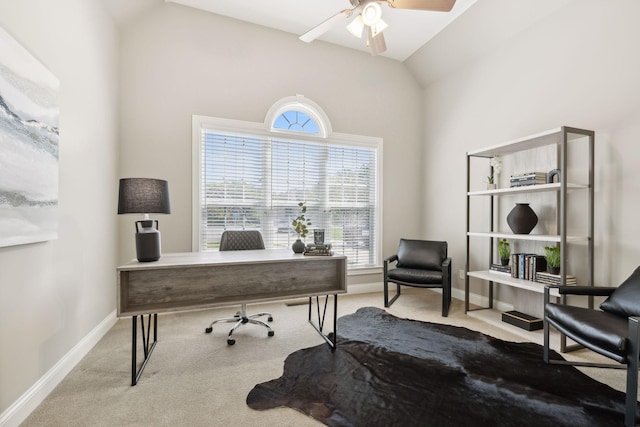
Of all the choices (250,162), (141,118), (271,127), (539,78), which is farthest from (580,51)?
(141,118)

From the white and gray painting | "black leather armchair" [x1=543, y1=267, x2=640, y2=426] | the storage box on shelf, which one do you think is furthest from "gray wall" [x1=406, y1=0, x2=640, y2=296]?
the white and gray painting

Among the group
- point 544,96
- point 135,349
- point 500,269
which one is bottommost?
point 135,349

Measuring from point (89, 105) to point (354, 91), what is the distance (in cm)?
319

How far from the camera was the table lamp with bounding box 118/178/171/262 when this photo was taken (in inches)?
80.4

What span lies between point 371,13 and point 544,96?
85.6 inches

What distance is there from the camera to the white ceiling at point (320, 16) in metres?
3.46

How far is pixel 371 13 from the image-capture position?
2250 millimetres

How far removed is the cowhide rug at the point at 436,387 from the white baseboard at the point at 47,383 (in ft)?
4.02

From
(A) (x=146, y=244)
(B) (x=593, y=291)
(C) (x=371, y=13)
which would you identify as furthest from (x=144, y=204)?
(B) (x=593, y=291)

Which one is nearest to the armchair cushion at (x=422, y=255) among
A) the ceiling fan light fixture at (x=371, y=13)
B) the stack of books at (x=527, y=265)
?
the stack of books at (x=527, y=265)

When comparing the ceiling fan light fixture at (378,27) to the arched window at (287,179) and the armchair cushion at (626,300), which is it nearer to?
the arched window at (287,179)

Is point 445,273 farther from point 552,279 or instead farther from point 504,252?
point 552,279

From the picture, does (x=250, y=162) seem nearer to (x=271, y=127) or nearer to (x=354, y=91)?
(x=271, y=127)

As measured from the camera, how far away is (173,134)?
351cm
